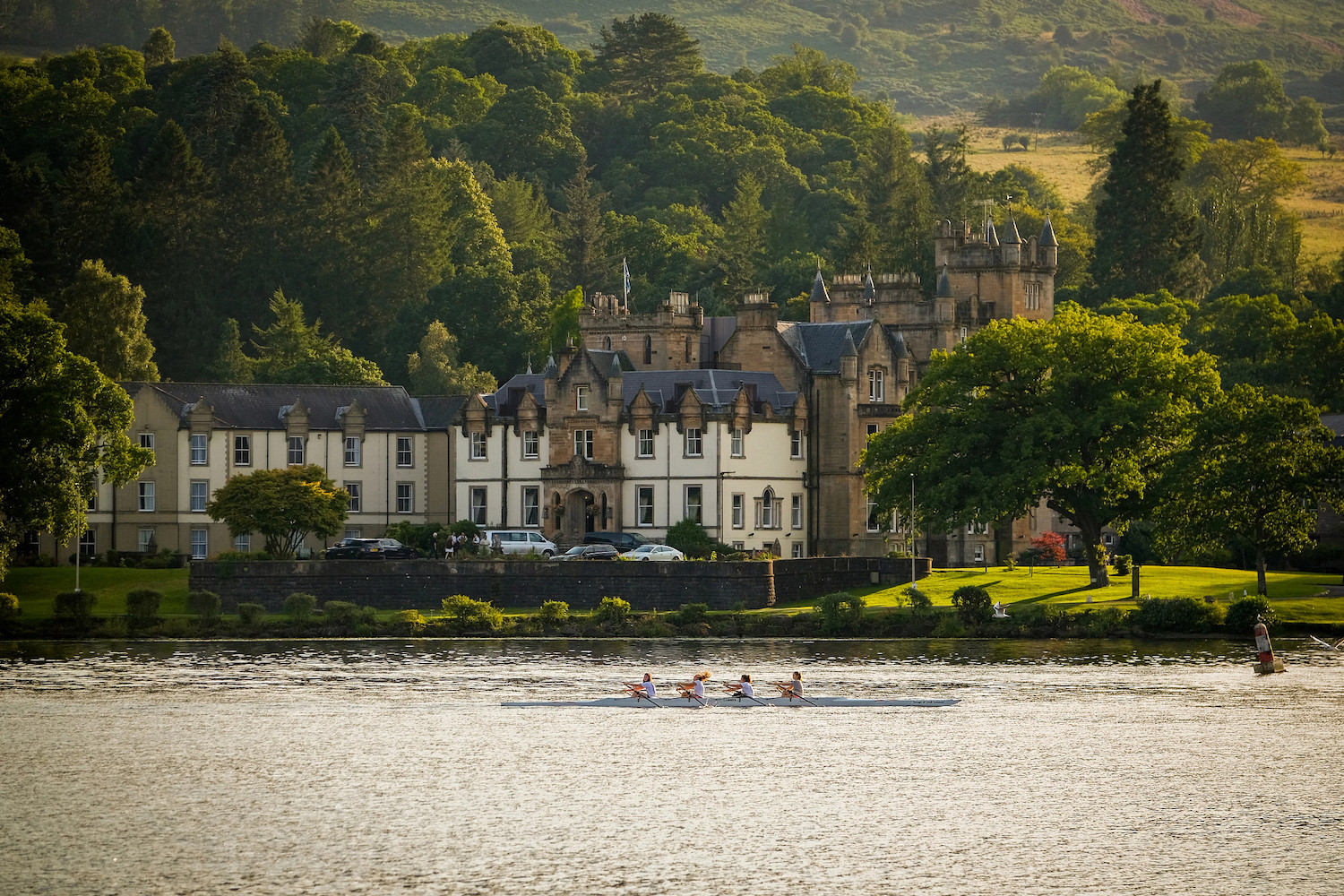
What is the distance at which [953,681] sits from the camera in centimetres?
8431

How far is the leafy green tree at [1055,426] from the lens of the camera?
346 feet

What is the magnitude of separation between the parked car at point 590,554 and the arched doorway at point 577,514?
8.74 meters

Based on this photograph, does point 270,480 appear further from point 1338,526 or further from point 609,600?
point 1338,526

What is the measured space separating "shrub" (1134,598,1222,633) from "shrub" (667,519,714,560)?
27019 mm

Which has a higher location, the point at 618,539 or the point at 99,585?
the point at 618,539

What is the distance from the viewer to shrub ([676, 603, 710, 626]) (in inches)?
3984

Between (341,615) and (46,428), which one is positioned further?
(46,428)

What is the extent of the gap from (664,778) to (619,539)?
54.2 metres

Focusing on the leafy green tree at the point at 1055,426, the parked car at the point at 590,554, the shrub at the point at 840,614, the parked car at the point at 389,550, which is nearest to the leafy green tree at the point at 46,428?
the parked car at the point at 389,550

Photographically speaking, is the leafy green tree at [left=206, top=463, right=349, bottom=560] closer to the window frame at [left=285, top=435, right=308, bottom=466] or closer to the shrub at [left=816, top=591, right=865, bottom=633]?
the window frame at [left=285, top=435, right=308, bottom=466]

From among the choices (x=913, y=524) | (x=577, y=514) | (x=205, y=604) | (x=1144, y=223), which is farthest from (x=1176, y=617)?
(x=1144, y=223)

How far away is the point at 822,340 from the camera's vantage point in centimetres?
12800

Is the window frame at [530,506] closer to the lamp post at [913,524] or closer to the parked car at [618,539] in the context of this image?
the parked car at [618,539]

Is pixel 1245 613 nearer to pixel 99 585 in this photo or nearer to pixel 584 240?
pixel 99 585
